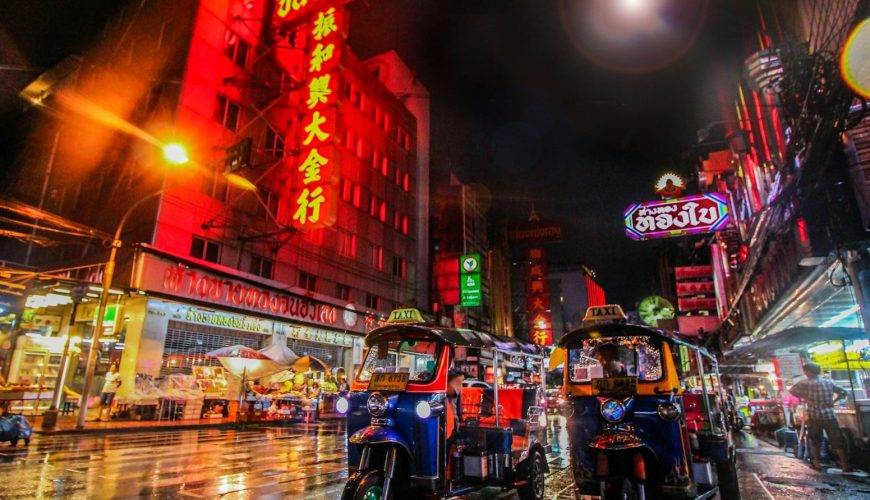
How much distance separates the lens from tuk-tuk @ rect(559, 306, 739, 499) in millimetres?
5527

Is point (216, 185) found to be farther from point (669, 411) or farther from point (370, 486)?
point (669, 411)

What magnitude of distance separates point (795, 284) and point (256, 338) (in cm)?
2272

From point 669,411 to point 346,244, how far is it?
2686 centimetres

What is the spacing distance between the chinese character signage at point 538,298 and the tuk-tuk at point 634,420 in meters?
46.7

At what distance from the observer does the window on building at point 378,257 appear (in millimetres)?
34062

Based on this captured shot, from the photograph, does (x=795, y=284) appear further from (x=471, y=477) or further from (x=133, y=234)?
(x=133, y=234)

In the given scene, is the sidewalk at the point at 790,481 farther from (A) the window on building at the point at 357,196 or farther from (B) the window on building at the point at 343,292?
(A) the window on building at the point at 357,196

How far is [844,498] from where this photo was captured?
765 cm

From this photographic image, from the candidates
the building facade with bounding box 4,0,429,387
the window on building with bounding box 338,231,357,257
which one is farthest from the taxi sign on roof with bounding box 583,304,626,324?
the window on building with bounding box 338,231,357,257

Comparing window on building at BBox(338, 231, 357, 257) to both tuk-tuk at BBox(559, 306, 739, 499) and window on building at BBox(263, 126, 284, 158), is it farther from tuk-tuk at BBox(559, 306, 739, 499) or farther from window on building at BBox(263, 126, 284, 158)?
tuk-tuk at BBox(559, 306, 739, 499)

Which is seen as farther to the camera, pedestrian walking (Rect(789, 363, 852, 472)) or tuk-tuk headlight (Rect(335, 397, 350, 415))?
pedestrian walking (Rect(789, 363, 852, 472))

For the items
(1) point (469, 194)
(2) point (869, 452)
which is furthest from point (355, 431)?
(1) point (469, 194)

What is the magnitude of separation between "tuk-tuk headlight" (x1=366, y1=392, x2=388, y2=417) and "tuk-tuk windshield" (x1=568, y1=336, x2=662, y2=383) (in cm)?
293

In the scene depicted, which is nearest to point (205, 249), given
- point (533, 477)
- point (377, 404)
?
point (377, 404)
